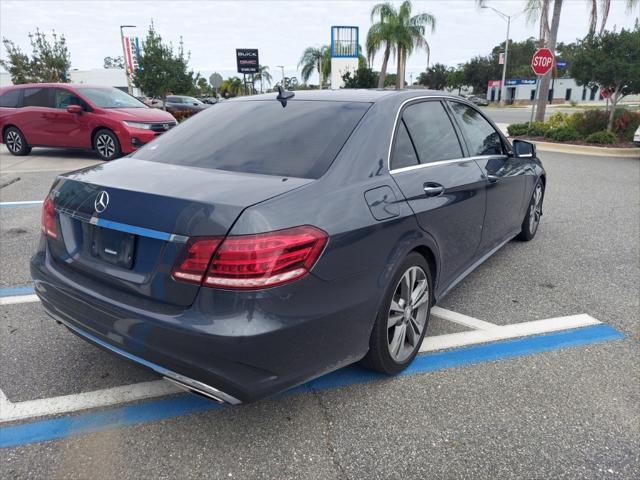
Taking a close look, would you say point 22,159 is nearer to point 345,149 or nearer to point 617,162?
point 345,149

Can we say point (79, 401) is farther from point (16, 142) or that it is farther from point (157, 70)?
point (157, 70)

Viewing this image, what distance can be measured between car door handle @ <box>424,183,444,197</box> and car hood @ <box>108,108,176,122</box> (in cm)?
908

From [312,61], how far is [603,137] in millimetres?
46537

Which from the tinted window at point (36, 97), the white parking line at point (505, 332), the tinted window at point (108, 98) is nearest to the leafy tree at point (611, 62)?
the tinted window at point (108, 98)

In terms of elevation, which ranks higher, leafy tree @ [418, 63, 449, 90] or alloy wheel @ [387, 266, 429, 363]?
leafy tree @ [418, 63, 449, 90]

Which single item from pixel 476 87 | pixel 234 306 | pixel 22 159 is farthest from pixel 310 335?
pixel 476 87

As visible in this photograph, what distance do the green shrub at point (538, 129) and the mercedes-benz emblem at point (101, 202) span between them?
645 inches

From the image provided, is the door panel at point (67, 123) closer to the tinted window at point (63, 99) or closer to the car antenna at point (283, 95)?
the tinted window at point (63, 99)

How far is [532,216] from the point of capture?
5.43 meters

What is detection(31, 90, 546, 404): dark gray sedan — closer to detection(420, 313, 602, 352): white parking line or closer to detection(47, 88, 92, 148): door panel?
detection(420, 313, 602, 352): white parking line

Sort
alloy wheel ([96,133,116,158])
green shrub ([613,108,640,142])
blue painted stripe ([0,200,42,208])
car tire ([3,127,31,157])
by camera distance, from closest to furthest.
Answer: blue painted stripe ([0,200,42,208])
alloy wheel ([96,133,116,158])
car tire ([3,127,31,157])
green shrub ([613,108,640,142])

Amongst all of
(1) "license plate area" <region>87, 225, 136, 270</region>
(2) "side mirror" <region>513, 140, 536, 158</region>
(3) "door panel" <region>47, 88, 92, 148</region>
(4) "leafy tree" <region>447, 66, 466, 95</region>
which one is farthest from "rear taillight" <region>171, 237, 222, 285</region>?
(4) "leafy tree" <region>447, 66, 466, 95</region>

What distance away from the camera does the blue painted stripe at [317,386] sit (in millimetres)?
2439

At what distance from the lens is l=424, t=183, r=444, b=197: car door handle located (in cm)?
290
